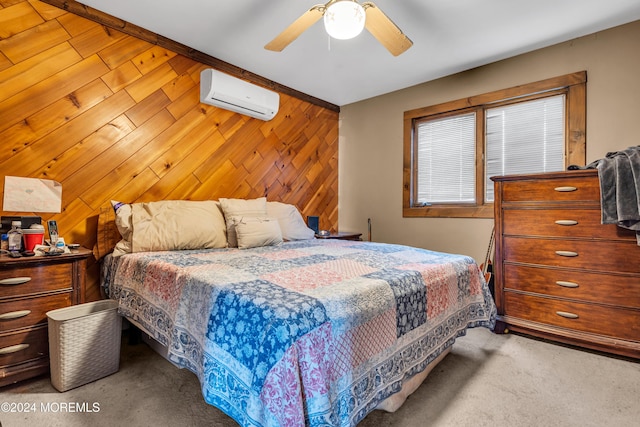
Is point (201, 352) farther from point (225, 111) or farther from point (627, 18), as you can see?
point (627, 18)

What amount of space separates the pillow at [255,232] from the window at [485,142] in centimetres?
174

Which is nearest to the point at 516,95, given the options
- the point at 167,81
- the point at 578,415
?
the point at 578,415

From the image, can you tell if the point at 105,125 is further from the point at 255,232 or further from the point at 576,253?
the point at 576,253

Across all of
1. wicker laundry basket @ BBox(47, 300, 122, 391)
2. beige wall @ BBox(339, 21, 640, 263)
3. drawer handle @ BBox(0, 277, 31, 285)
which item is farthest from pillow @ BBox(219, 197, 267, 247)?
beige wall @ BBox(339, 21, 640, 263)

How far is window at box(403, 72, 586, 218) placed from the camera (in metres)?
2.73

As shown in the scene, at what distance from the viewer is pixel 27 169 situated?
2.09 meters

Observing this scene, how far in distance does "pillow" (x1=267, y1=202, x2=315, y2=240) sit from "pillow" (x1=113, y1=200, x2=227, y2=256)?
611mm

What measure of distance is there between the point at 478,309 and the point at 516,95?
205 cm

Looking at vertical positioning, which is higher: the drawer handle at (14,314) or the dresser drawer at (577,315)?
the drawer handle at (14,314)

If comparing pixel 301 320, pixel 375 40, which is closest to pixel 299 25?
pixel 375 40

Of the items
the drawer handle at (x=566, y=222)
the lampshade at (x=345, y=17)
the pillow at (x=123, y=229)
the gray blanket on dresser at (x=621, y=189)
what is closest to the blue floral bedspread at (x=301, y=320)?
the pillow at (x=123, y=229)

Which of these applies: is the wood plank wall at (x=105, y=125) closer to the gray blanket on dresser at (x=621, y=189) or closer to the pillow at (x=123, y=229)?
the pillow at (x=123, y=229)

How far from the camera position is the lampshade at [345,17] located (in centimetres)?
167

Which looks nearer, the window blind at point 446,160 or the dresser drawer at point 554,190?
the dresser drawer at point 554,190
